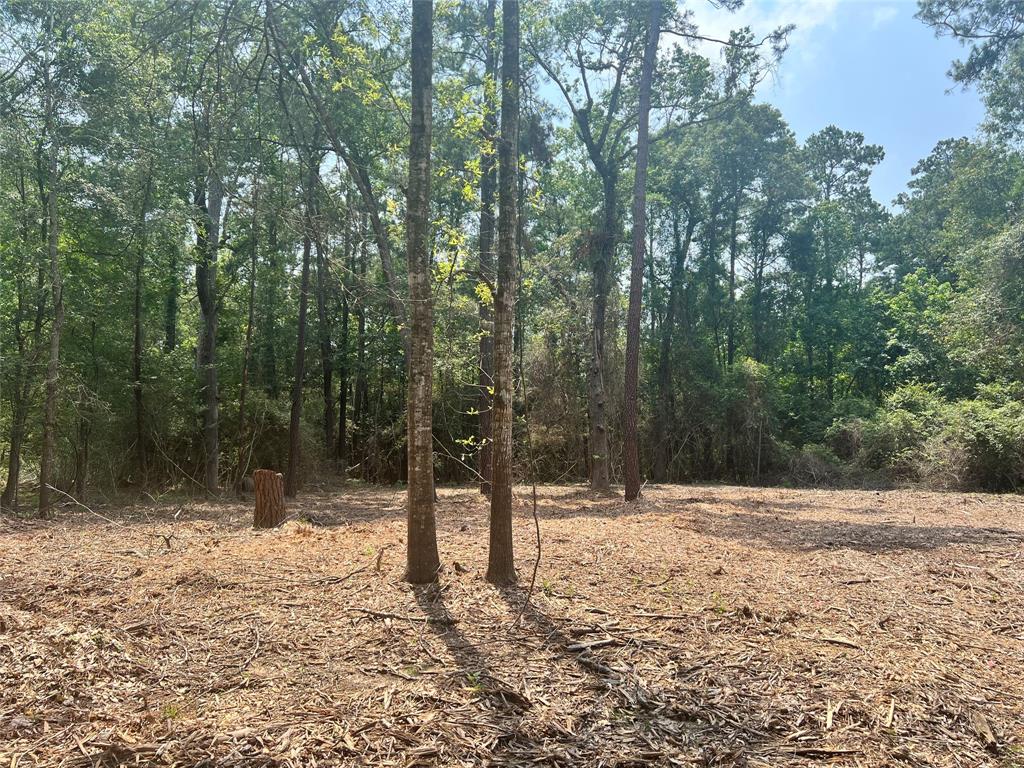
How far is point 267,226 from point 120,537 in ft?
27.8

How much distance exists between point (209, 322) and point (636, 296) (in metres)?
10.3

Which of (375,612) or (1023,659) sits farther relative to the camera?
(375,612)

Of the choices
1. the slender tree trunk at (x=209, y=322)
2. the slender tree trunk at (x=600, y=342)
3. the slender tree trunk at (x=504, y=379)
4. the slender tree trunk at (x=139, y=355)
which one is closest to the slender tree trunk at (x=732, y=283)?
the slender tree trunk at (x=600, y=342)

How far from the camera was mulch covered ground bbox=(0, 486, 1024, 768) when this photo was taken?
2494 mm

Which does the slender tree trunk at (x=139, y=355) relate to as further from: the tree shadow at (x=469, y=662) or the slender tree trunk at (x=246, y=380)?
the tree shadow at (x=469, y=662)

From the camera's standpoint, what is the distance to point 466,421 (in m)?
19.5

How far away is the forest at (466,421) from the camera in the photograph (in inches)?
112

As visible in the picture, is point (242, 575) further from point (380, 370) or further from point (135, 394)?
point (380, 370)

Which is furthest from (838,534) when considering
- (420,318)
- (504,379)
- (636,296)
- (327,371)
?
(327,371)

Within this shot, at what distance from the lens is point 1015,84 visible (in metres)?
16.1

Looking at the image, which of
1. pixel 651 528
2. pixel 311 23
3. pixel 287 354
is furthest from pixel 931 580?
pixel 287 354

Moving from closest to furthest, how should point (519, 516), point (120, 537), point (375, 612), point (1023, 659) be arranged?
1. point (1023, 659)
2. point (375, 612)
3. point (120, 537)
4. point (519, 516)

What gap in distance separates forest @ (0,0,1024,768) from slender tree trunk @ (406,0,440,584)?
0.09ft

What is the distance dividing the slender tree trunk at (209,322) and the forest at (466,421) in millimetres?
140
